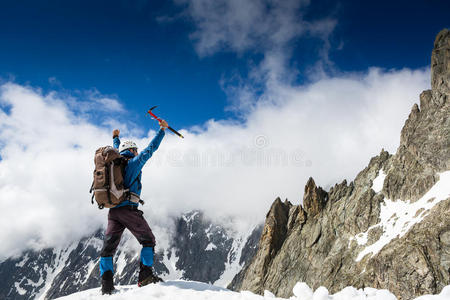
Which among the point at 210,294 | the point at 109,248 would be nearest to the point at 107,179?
the point at 109,248

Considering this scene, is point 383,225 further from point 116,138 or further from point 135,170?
point 135,170

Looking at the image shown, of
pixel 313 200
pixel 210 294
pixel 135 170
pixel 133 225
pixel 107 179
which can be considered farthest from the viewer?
pixel 313 200

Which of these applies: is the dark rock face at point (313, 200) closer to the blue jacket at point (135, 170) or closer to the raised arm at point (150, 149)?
the raised arm at point (150, 149)

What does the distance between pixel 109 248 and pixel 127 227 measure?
2.38 ft

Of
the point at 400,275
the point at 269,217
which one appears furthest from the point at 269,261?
the point at 400,275

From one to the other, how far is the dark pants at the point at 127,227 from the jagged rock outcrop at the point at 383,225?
5350cm

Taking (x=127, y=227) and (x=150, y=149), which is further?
(x=150, y=149)

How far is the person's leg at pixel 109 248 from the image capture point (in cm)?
685

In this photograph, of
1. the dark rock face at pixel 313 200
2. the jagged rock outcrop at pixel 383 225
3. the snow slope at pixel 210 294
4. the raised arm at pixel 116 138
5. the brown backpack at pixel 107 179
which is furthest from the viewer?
the dark rock face at pixel 313 200

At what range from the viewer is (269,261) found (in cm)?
9231

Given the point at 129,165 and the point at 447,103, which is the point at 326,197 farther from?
the point at 129,165

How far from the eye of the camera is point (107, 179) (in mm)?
6848

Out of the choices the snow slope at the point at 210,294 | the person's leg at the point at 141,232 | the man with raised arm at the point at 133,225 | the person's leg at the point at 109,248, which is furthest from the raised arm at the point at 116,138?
the snow slope at the point at 210,294

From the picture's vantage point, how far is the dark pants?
7180 mm
